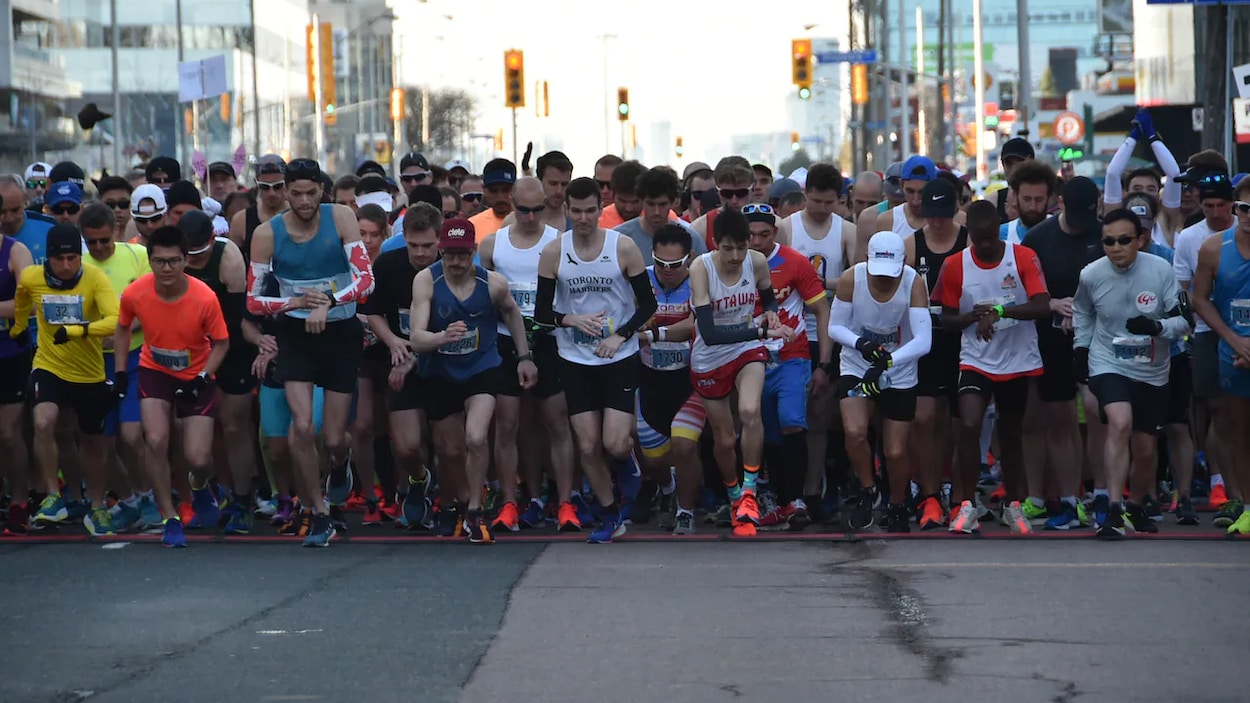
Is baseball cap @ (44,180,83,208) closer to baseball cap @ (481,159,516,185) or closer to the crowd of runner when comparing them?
the crowd of runner

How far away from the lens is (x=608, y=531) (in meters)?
12.0

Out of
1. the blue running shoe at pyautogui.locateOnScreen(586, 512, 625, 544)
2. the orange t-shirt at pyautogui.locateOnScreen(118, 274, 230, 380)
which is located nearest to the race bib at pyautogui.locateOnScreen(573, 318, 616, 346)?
the blue running shoe at pyautogui.locateOnScreen(586, 512, 625, 544)

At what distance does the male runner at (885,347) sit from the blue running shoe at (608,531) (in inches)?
55.8

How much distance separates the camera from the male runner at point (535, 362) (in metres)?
12.3

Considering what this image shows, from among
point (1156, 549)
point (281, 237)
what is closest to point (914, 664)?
point (1156, 549)

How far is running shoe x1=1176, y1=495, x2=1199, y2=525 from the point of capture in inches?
486

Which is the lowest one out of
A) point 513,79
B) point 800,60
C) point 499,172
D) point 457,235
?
point 457,235

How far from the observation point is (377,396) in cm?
1333

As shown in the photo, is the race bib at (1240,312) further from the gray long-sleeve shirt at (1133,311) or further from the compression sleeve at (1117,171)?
the compression sleeve at (1117,171)

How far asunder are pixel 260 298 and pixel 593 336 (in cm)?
193

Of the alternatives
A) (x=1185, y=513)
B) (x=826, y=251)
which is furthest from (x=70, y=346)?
(x=1185, y=513)

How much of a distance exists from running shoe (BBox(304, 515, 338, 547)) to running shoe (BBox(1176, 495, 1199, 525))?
511cm

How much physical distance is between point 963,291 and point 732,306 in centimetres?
137

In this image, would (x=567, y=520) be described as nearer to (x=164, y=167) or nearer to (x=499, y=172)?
(x=499, y=172)
